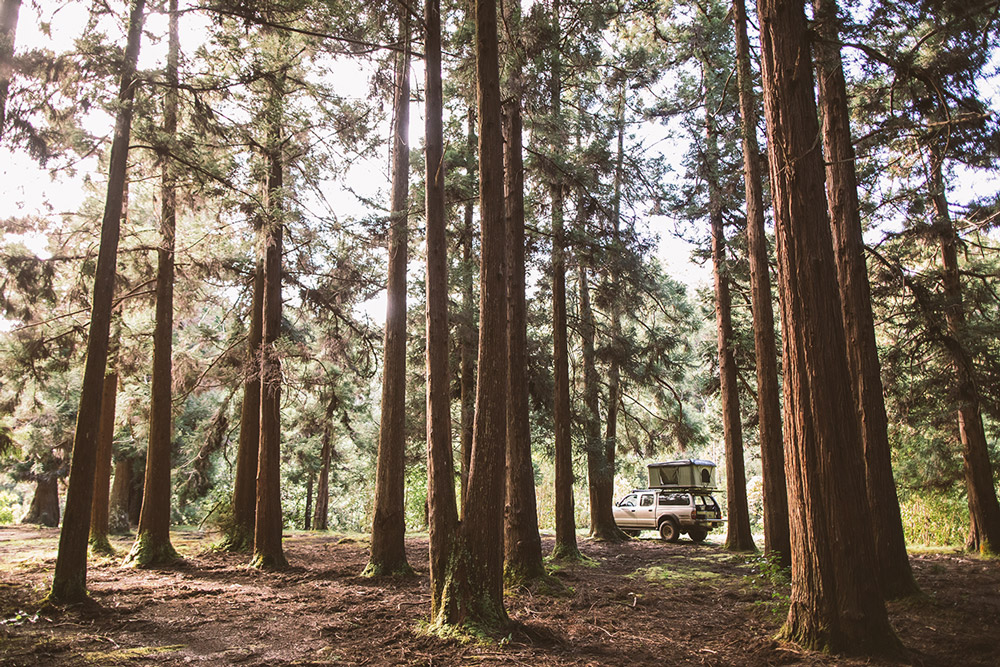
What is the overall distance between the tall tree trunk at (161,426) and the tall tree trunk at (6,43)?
10.9 ft

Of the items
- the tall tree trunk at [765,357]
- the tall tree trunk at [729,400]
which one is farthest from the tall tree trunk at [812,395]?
the tall tree trunk at [729,400]

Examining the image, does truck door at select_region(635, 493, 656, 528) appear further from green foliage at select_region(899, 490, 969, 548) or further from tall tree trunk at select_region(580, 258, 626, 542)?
green foliage at select_region(899, 490, 969, 548)

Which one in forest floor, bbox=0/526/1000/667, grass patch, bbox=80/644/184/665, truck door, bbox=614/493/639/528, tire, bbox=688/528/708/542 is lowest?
tire, bbox=688/528/708/542

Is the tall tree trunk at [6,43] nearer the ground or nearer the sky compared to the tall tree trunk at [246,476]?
nearer the sky

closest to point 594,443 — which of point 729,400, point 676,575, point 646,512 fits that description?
point 729,400

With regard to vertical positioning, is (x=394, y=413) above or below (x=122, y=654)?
above

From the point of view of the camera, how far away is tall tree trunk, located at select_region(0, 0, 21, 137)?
24.5 ft

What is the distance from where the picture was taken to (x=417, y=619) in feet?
22.2

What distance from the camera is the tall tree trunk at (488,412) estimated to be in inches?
233

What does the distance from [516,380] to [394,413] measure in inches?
94.8

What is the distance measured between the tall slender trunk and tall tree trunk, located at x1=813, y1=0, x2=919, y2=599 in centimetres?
424

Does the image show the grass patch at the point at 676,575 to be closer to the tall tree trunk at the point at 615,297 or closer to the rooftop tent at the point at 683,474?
the tall tree trunk at the point at 615,297

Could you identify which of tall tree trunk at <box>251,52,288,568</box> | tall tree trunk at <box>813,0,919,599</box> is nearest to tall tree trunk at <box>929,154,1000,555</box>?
tall tree trunk at <box>813,0,919,599</box>

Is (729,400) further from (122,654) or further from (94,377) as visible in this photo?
(94,377)
